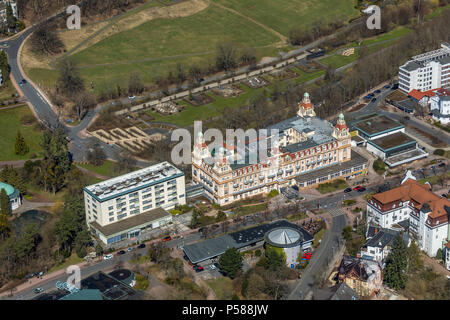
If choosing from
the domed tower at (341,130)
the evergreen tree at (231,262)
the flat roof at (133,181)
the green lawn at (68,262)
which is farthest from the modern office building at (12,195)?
the domed tower at (341,130)

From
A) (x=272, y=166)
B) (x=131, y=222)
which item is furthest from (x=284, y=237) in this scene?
(x=131, y=222)

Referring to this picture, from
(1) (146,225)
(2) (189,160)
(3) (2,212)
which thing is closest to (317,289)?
(1) (146,225)

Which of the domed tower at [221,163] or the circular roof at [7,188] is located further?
the circular roof at [7,188]

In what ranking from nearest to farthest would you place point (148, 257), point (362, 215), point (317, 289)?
point (317, 289) < point (148, 257) < point (362, 215)

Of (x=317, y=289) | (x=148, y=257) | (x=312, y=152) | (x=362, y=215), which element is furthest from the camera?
(x=312, y=152)

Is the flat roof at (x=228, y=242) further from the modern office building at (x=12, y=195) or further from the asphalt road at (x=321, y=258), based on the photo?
the modern office building at (x=12, y=195)

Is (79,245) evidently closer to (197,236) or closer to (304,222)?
(197,236)

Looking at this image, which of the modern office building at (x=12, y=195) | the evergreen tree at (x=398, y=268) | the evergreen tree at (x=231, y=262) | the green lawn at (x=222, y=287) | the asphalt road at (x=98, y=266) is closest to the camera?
the green lawn at (x=222, y=287)

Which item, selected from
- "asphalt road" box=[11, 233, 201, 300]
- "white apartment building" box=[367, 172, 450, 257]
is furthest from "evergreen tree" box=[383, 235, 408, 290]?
"asphalt road" box=[11, 233, 201, 300]

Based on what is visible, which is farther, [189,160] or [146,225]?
[189,160]
